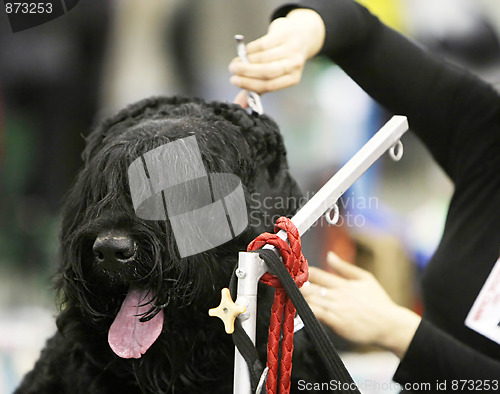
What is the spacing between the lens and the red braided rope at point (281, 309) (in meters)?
0.65

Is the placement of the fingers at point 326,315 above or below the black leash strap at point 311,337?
below

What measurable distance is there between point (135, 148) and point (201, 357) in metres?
0.32

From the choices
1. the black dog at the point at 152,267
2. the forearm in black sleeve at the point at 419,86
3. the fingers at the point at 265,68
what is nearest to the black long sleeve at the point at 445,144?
the forearm in black sleeve at the point at 419,86

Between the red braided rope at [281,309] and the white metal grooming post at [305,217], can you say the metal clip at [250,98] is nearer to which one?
the white metal grooming post at [305,217]

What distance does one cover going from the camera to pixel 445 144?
46.0 inches

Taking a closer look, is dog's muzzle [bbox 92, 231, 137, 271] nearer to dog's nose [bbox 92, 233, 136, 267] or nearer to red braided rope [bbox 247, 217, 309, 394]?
dog's nose [bbox 92, 233, 136, 267]

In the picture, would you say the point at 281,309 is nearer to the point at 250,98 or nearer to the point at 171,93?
the point at 250,98

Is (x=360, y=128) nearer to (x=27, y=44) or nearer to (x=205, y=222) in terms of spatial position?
(x=205, y=222)

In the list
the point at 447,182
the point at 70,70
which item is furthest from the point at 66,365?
the point at 447,182

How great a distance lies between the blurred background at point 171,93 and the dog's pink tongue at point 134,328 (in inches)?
16.2

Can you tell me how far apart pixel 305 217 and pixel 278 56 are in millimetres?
390

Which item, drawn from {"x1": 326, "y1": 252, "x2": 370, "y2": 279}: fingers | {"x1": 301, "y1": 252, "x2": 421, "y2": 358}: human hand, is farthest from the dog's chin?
{"x1": 326, "y1": 252, "x2": 370, "y2": 279}: fingers

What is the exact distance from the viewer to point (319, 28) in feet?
3.38

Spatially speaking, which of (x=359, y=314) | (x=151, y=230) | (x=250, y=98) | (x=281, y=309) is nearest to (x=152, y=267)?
(x=151, y=230)
